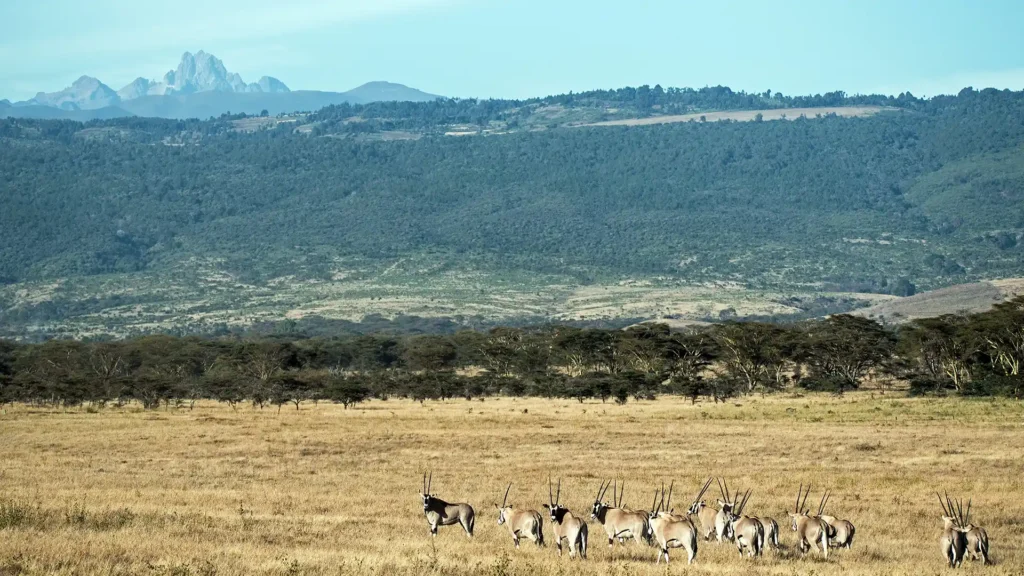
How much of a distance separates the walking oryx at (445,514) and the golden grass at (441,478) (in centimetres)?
24

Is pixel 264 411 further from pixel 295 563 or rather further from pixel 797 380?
pixel 295 563

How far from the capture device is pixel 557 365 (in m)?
79.0

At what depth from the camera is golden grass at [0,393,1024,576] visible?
16219mm

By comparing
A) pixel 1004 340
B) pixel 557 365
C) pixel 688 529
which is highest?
pixel 688 529

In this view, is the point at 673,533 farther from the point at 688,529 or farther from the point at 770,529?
the point at 770,529

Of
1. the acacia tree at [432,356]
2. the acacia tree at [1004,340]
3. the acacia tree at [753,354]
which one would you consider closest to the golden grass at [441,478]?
the acacia tree at [1004,340]

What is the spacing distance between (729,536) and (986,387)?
39.9 m

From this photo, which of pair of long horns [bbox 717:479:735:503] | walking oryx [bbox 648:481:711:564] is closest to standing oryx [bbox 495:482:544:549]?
walking oryx [bbox 648:481:711:564]

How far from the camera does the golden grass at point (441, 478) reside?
16.2 meters

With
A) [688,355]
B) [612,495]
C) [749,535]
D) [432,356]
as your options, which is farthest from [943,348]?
[749,535]

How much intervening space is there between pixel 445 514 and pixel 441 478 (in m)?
7.38

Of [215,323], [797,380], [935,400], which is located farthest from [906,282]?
[935,400]

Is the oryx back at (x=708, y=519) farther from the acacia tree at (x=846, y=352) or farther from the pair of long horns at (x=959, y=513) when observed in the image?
the acacia tree at (x=846, y=352)

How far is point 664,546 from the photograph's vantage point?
1670 centimetres
